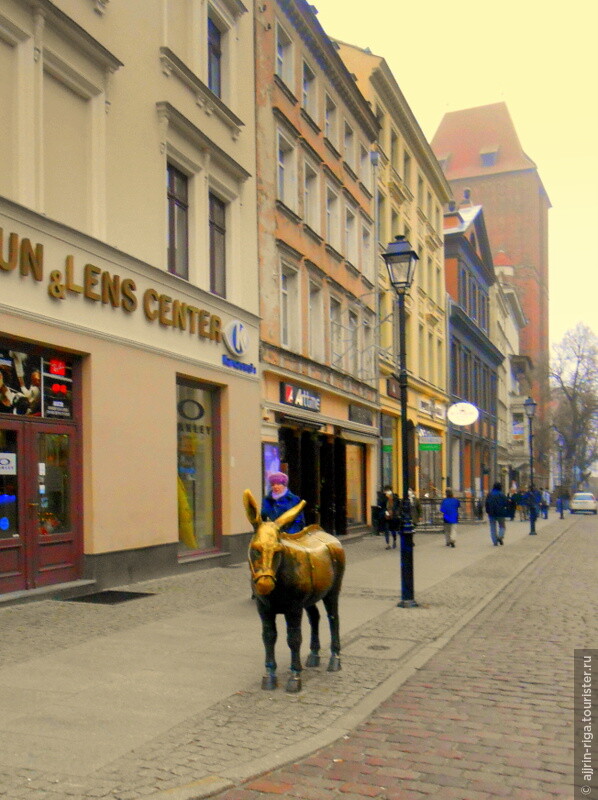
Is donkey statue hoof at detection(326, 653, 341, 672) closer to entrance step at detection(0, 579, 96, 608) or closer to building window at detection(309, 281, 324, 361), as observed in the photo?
entrance step at detection(0, 579, 96, 608)

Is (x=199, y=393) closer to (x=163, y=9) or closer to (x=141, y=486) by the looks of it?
(x=141, y=486)

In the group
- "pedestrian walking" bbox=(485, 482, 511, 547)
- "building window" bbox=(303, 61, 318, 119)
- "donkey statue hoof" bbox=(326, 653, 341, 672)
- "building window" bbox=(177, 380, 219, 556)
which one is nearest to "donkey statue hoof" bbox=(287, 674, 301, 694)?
"donkey statue hoof" bbox=(326, 653, 341, 672)

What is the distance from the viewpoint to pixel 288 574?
7129mm

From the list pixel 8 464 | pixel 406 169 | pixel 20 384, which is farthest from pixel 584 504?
pixel 8 464

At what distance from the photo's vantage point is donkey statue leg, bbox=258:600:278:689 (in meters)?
7.25

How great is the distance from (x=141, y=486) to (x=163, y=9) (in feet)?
27.1

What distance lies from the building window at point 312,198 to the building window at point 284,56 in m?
2.39

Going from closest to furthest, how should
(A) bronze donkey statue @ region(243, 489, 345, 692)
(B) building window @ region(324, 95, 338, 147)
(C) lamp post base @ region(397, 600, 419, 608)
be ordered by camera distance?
(A) bronze donkey statue @ region(243, 489, 345, 692) < (C) lamp post base @ region(397, 600, 419, 608) < (B) building window @ region(324, 95, 338, 147)

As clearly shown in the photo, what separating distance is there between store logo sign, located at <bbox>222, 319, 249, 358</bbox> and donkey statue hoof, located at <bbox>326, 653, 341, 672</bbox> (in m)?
10.4

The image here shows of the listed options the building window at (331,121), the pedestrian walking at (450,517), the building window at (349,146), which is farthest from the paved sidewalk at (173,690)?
the building window at (349,146)

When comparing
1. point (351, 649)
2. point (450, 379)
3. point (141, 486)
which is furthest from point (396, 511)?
point (450, 379)

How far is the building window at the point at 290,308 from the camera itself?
23014 mm

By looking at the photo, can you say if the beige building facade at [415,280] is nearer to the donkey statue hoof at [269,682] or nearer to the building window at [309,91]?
the building window at [309,91]

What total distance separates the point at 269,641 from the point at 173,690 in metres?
0.84
